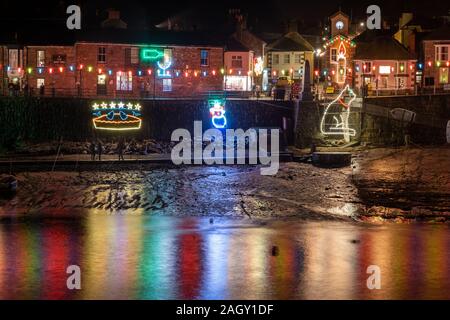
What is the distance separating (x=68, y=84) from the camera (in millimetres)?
60969

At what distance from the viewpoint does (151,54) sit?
202ft

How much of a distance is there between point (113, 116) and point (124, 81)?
12789 millimetres

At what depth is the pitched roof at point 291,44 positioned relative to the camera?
75.1 m

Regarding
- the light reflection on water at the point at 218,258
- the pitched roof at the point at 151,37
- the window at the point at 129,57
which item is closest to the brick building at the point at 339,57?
the pitched roof at the point at 151,37

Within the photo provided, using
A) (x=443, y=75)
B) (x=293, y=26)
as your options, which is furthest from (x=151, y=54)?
(x=443, y=75)

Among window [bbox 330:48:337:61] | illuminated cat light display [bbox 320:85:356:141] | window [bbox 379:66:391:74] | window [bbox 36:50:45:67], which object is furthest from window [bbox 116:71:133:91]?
window [bbox 379:66:391:74]

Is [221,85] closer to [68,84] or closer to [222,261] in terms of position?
[68,84]

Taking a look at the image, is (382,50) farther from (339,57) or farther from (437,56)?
(437,56)

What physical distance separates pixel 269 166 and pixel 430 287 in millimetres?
22114

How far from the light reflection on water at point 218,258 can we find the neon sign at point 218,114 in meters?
25.5

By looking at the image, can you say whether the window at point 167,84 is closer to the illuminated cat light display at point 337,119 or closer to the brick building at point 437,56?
the illuminated cat light display at point 337,119

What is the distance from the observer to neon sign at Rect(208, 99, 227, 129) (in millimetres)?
51344

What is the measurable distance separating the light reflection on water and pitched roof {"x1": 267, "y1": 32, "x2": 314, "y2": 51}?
167 ft

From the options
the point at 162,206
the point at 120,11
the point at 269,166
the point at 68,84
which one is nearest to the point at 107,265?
the point at 162,206
